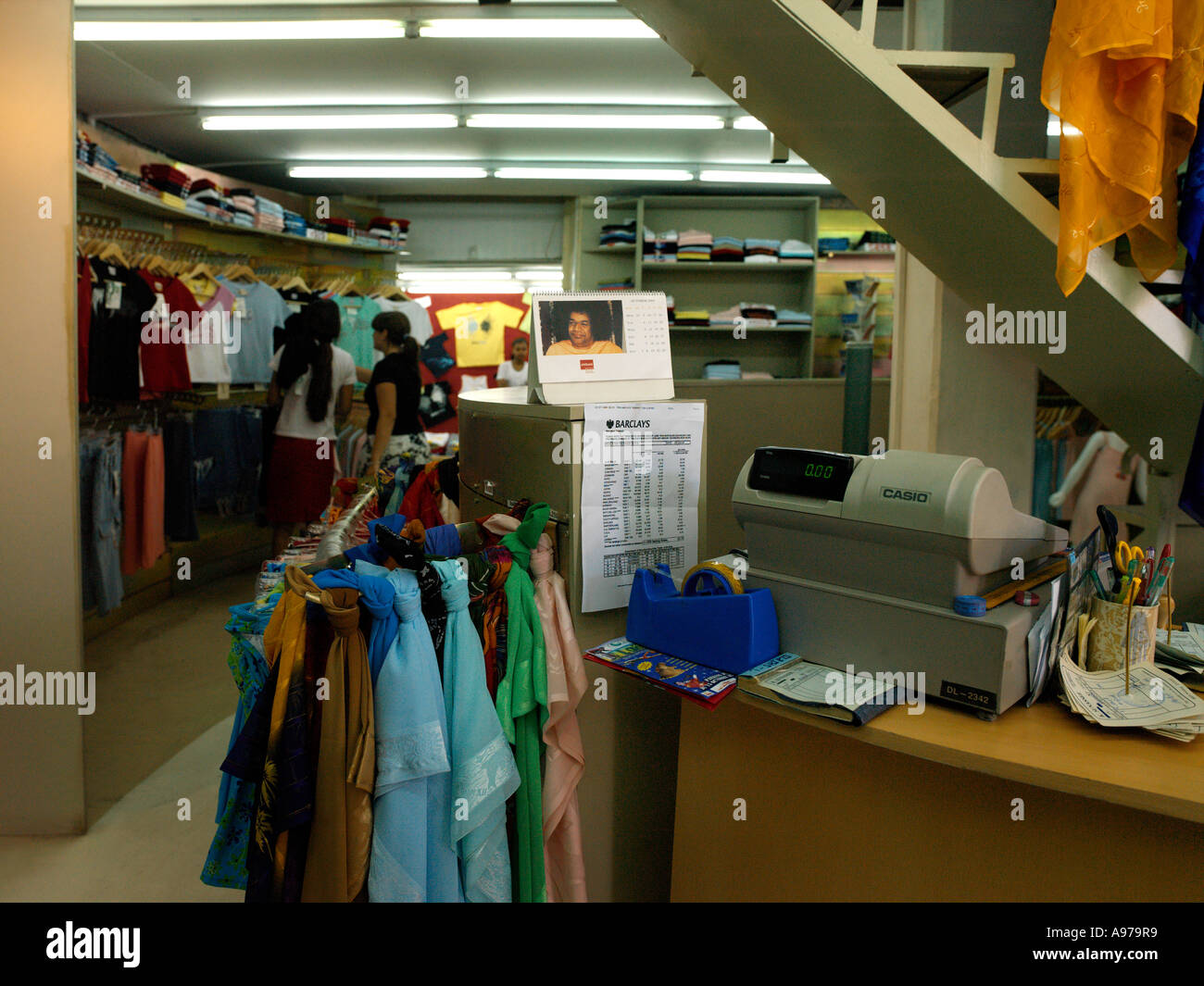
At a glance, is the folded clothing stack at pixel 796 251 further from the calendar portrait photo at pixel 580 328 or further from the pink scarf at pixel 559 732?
the pink scarf at pixel 559 732

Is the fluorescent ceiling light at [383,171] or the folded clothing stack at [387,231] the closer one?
the fluorescent ceiling light at [383,171]

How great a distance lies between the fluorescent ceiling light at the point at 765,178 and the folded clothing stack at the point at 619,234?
727 millimetres

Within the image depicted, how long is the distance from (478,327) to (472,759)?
Result: 740 cm

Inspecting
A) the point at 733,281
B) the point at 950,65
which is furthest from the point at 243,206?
the point at 950,65

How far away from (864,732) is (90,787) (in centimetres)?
295

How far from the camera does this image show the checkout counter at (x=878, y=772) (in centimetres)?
129

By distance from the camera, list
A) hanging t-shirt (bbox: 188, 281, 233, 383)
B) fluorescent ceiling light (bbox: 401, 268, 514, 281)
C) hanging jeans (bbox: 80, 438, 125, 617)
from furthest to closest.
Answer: fluorescent ceiling light (bbox: 401, 268, 514, 281)
hanging t-shirt (bbox: 188, 281, 233, 383)
hanging jeans (bbox: 80, 438, 125, 617)

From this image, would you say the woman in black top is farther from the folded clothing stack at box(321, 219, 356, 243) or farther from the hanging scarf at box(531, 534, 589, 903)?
the hanging scarf at box(531, 534, 589, 903)

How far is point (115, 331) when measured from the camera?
14.3 ft

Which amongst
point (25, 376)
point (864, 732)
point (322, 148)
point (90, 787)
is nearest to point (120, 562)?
point (90, 787)

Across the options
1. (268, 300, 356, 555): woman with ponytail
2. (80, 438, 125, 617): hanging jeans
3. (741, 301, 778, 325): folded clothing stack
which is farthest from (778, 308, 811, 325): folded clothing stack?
(80, 438, 125, 617): hanging jeans

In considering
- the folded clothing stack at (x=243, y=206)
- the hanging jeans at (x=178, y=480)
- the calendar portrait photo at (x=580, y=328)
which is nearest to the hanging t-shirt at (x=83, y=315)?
the hanging jeans at (x=178, y=480)

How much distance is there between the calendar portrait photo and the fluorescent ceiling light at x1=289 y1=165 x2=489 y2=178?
5.55m

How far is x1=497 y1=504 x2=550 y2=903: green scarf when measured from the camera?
160 cm
